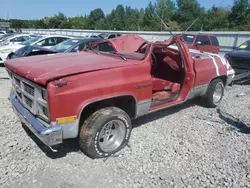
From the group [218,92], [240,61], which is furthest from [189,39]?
[218,92]

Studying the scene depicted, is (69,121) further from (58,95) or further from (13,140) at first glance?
(13,140)

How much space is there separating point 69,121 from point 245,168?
2615mm

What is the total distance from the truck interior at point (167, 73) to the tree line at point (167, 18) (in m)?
42.4

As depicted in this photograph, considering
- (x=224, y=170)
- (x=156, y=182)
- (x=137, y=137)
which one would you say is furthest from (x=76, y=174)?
(x=224, y=170)

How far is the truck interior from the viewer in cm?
498

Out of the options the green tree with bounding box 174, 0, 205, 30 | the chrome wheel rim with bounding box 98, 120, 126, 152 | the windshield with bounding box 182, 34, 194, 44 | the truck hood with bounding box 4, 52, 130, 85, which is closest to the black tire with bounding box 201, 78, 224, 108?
the truck hood with bounding box 4, 52, 130, 85

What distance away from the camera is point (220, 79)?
597cm

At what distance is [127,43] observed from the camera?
5.01 m

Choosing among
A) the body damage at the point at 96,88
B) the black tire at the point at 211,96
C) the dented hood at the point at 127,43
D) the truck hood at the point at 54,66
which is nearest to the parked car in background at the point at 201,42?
the black tire at the point at 211,96

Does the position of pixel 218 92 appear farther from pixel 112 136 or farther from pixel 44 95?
pixel 44 95

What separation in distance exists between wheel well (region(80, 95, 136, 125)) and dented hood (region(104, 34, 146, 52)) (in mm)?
1320

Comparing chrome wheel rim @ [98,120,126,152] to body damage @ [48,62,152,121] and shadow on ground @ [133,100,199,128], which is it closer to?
body damage @ [48,62,152,121]

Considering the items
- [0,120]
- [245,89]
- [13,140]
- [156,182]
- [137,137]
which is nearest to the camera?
[156,182]

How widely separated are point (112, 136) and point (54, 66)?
4.60 feet
